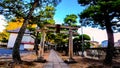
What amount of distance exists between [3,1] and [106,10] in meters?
7.63

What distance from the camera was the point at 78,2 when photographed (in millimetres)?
17406

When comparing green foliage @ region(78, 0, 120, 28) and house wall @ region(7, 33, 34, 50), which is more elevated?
green foliage @ region(78, 0, 120, 28)

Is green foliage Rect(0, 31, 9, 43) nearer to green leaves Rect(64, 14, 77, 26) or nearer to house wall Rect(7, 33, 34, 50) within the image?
house wall Rect(7, 33, 34, 50)

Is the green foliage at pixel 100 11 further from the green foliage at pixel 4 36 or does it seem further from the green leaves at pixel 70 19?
the green foliage at pixel 4 36

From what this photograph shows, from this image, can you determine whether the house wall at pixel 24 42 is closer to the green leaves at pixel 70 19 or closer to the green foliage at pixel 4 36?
the green foliage at pixel 4 36

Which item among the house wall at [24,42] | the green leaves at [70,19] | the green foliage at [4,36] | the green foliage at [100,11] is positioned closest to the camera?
the green foliage at [100,11]

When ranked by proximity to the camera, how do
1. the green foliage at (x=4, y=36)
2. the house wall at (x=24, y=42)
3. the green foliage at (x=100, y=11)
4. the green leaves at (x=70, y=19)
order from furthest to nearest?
1. the green foliage at (x=4, y=36)
2. the house wall at (x=24, y=42)
3. the green leaves at (x=70, y=19)
4. the green foliage at (x=100, y=11)

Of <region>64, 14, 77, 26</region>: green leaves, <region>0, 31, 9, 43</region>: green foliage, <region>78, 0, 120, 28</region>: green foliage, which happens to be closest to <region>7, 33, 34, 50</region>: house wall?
<region>0, 31, 9, 43</region>: green foliage

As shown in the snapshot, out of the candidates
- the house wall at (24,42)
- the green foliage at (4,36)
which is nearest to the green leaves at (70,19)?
the house wall at (24,42)

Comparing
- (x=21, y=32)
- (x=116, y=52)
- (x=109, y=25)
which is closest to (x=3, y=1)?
(x=21, y=32)

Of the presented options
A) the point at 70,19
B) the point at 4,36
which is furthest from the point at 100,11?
the point at 4,36

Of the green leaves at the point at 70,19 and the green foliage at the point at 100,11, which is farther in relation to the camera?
the green leaves at the point at 70,19

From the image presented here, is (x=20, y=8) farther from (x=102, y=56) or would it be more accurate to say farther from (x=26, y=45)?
(x=26, y=45)

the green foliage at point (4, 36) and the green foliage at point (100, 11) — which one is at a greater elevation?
the green foliage at point (100, 11)
